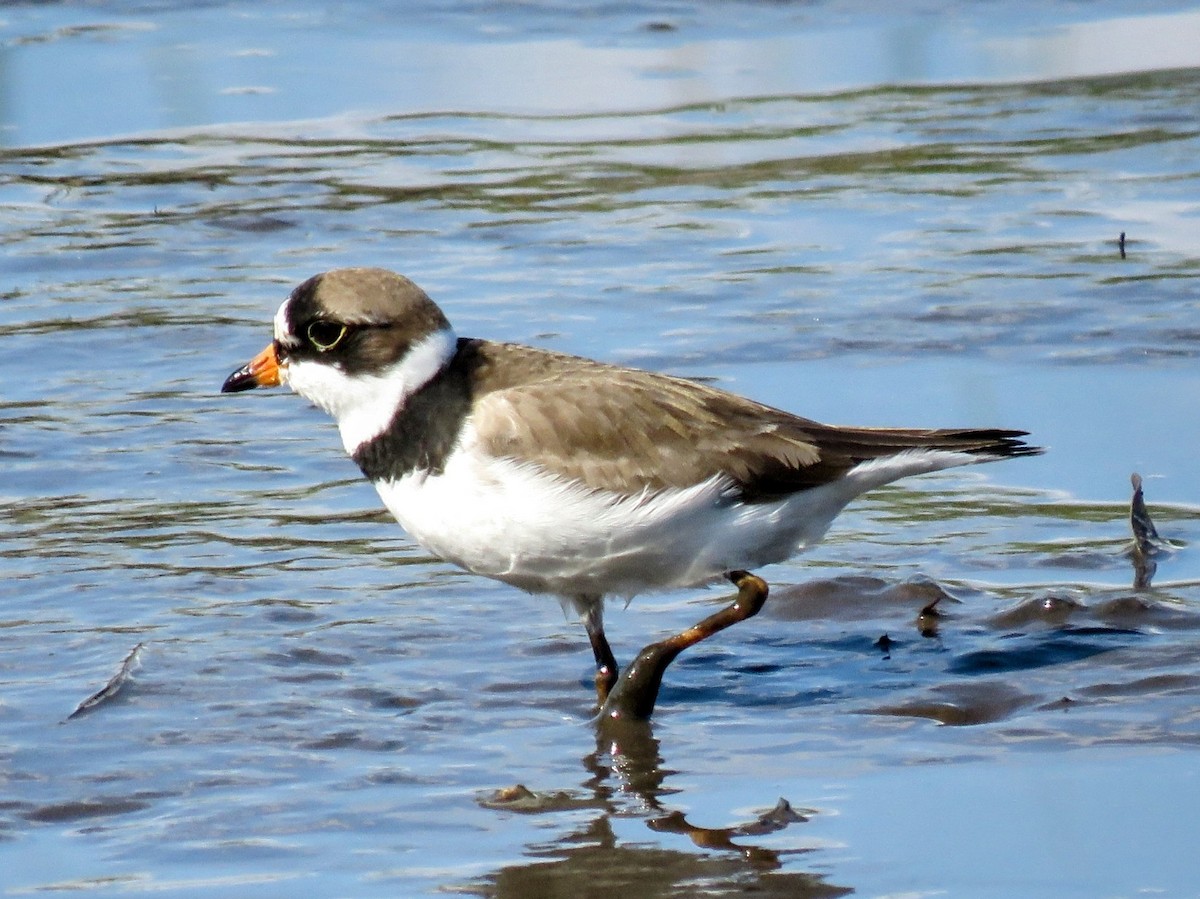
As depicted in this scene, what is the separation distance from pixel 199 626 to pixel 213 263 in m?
4.32

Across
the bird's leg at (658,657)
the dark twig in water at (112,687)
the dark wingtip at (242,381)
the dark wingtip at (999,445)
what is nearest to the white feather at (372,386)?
the dark wingtip at (242,381)

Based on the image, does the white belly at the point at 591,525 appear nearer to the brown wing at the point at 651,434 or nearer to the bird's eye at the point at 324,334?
the brown wing at the point at 651,434

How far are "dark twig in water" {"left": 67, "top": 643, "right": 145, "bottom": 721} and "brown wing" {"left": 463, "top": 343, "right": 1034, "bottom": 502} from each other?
1.17 m

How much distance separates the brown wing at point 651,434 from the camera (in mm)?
5449

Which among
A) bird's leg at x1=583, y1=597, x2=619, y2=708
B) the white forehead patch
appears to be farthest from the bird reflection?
the white forehead patch

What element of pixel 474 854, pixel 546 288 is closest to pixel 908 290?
pixel 546 288

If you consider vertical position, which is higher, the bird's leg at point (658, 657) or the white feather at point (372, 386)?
the white feather at point (372, 386)

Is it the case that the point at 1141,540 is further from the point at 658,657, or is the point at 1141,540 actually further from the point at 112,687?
the point at 112,687

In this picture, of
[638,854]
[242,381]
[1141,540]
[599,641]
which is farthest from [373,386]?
[1141,540]

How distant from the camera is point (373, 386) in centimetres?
557

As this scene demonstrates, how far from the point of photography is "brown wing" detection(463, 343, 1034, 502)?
5449mm

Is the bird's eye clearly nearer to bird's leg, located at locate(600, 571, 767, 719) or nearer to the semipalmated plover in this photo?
the semipalmated plover

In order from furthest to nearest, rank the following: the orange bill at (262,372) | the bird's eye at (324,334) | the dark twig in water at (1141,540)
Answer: the dark twig in water at (1141,540), the orange bill at (262,372), the bird's eye at (324,334)

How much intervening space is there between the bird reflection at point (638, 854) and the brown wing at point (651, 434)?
831 millimetres
